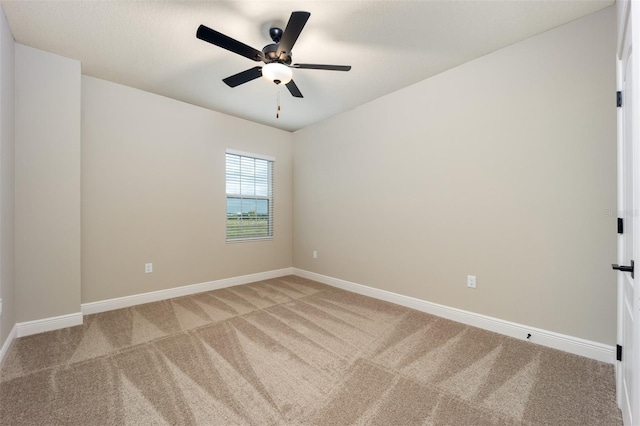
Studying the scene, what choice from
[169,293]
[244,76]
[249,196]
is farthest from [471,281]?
[169,293]

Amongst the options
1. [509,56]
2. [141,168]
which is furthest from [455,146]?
[141,168]

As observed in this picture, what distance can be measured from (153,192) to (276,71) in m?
2.35

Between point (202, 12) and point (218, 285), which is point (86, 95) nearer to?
point (202, 12)

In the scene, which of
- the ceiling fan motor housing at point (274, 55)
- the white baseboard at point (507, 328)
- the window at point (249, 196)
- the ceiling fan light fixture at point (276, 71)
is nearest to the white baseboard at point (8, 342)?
the window at point (249, 196)

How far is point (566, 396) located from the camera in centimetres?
165

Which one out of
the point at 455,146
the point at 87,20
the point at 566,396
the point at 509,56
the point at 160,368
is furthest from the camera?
the point at 455,146

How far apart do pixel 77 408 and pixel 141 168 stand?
257 centimetres

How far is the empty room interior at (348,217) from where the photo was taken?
173 centimetres

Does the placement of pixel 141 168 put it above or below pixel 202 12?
below

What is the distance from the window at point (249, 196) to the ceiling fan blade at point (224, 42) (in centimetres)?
222

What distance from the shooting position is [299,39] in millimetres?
2301

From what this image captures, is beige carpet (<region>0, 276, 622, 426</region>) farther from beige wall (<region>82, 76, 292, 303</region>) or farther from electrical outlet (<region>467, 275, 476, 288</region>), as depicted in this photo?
beige wall (<region>82, 76, 292, 303</region>)

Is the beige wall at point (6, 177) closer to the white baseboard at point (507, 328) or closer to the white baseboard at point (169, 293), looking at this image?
the white baseboard at point (169, 293)

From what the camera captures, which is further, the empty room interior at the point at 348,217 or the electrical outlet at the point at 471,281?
the electrical outlet at the point at 471,281
